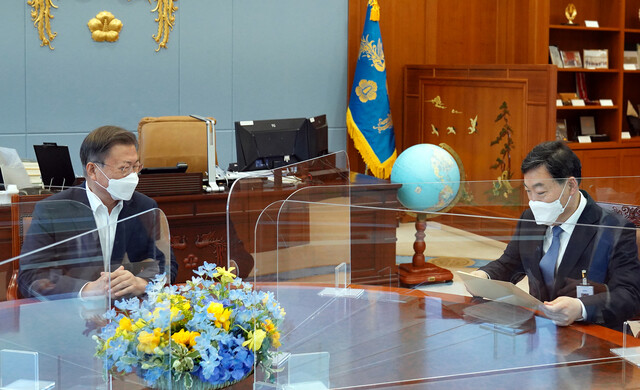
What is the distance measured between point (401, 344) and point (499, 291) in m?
0.41

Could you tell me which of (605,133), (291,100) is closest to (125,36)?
(291,100)

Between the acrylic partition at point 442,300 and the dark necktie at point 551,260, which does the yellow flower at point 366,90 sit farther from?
the dark necktie at point 551,260

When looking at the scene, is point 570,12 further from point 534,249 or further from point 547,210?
point 534,249

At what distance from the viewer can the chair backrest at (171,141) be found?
4.51 m

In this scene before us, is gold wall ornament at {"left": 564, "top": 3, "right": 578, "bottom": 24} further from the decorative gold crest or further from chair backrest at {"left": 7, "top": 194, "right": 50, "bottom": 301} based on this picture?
chair backrest at {"left": 7, "top": 194, "right": 50, "bottom": 301}

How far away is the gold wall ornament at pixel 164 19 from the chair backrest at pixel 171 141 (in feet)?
7.65

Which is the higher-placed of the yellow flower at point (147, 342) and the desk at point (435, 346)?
the yellow flower at point (147, 342)

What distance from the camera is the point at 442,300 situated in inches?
94.3

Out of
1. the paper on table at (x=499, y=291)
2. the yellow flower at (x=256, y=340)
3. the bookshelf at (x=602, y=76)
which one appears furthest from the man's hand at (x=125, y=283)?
the bookshelf at (x=602, y=76)

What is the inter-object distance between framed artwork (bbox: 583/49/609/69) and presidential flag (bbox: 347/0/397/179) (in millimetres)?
1873

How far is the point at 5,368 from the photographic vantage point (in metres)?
1.51

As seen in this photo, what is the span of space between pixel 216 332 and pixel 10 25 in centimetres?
537

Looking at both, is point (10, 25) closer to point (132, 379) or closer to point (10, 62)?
point (10, 62)

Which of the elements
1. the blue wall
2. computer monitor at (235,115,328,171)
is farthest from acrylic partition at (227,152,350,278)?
the blue wall
